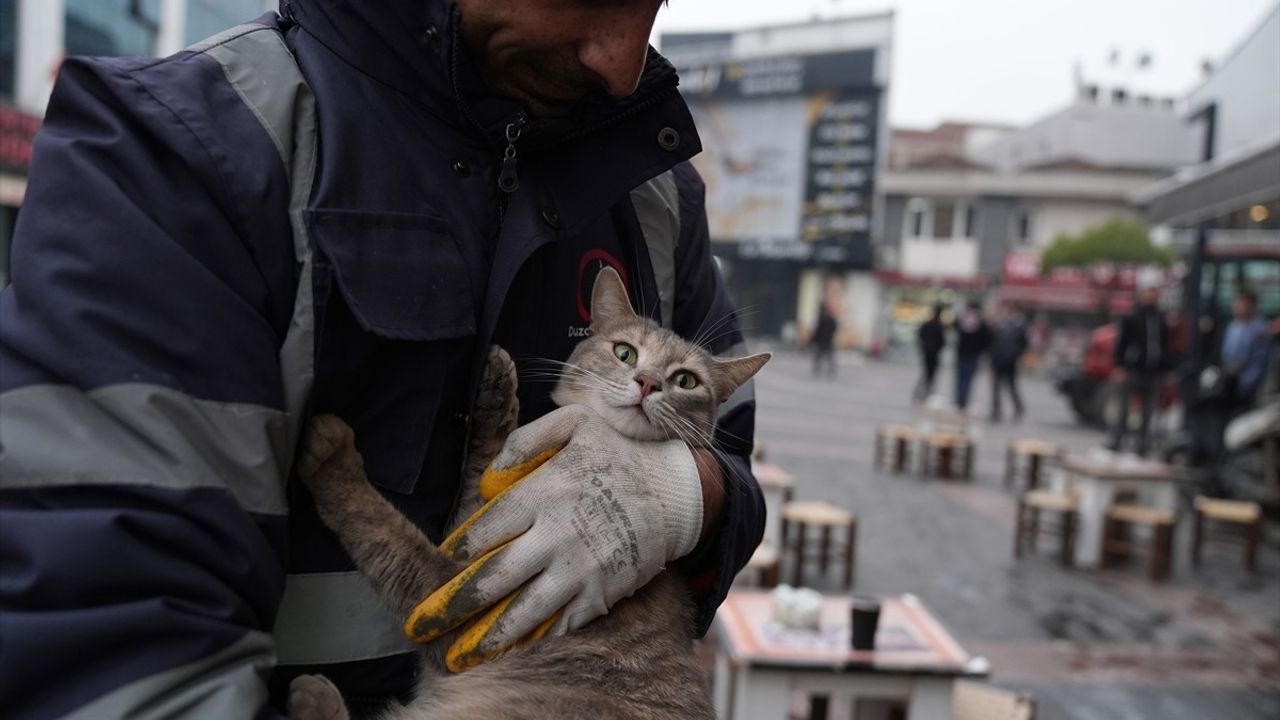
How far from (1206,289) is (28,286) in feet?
54.2

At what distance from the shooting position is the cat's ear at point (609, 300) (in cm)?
181

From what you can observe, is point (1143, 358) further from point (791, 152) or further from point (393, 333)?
point (791, 152)

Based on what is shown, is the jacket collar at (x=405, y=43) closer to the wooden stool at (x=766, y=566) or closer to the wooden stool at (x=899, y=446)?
the wooden stool at (x=766, y=566)

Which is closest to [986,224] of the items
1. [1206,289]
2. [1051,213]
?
[1051,213]

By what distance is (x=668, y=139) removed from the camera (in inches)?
66.9

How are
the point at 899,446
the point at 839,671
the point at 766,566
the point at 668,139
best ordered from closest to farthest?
the point at 668,139 → the point at 839,671 → the point at 766,566 → the point at 899,446

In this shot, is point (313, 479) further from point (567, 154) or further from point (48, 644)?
point (567, 154)

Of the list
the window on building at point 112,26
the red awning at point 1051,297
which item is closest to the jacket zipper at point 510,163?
the window on building at point 112,26

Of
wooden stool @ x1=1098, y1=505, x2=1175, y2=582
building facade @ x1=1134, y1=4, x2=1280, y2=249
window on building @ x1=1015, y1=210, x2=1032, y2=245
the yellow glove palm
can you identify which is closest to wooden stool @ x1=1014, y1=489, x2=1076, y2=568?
wooden stool @ x1=1098, y1=505, x2=1175, y2=582

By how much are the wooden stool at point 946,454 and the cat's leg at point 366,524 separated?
10.7 metres

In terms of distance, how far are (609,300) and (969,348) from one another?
52.9ft

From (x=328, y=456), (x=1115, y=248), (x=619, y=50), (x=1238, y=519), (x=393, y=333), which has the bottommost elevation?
(x=1238, y=519)

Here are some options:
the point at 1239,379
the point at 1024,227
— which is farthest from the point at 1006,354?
the point at 1024,227

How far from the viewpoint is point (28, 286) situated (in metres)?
1.00
